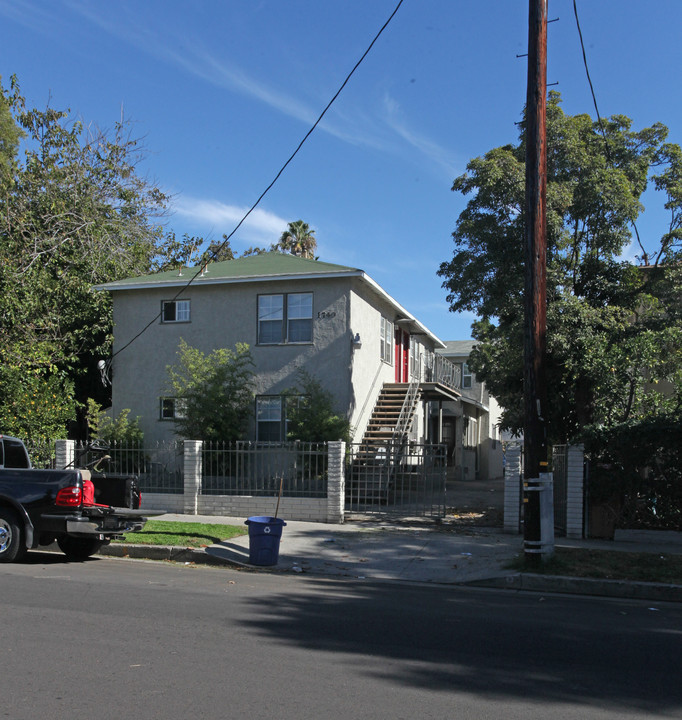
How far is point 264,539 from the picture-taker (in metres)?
10.9

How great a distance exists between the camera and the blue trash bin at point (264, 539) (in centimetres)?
1088

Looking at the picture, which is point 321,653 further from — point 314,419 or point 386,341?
point 386,341

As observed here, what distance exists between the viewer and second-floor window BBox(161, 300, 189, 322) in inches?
830

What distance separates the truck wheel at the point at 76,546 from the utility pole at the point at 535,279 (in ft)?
21.5

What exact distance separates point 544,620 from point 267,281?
14.1 metres

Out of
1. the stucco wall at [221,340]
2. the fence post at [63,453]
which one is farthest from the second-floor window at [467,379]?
the fence post at [63,453]

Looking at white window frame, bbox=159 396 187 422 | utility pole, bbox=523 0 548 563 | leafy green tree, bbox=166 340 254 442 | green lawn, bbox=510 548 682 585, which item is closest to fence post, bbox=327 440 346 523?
leafy green tree, bbox=166 340 254 442

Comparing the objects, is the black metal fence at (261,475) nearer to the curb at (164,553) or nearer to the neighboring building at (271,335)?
the neighboring building at (271,335)

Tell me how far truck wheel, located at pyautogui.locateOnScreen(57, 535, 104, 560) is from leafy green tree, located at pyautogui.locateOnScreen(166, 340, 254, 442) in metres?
7.24

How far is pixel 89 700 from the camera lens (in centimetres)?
461

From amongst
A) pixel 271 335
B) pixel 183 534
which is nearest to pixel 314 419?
pixel 271 335

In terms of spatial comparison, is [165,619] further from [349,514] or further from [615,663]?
[349,514]

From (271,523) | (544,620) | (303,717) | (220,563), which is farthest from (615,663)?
(220,563)

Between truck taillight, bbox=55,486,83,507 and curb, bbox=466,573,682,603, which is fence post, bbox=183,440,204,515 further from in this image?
curb, bbox=466,573,682,603
